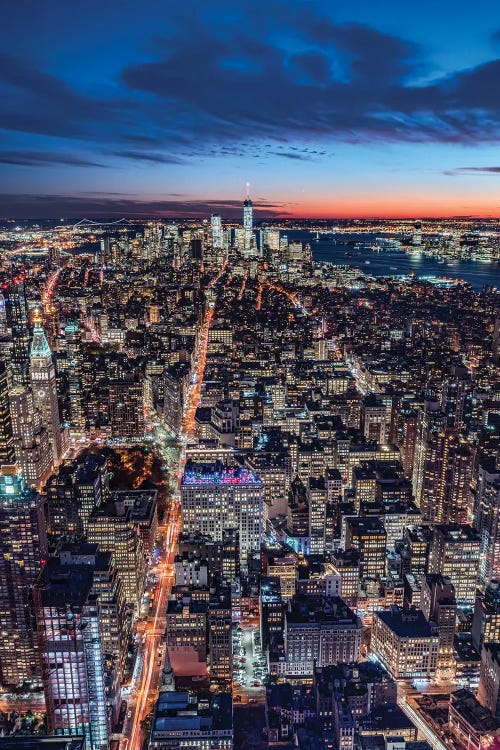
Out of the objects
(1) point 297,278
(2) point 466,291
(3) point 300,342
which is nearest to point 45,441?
(3) point 300,342

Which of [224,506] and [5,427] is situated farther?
[5,427]

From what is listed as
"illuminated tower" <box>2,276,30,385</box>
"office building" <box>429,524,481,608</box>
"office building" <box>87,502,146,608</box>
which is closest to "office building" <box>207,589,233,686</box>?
"office building" <box>87,502,146,608</box>

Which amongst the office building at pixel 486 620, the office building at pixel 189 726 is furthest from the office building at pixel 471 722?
the office building at pixel 189 726

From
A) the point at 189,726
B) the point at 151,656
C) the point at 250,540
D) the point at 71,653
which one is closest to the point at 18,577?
the point at 151,656

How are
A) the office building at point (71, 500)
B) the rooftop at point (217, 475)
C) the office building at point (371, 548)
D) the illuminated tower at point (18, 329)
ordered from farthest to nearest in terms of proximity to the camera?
1. the illuminated tower at point (18, 329)
2. the rooftop at point (217, 475)
3. the office building at point (71, 500)
4. the office building at point (371, 548)

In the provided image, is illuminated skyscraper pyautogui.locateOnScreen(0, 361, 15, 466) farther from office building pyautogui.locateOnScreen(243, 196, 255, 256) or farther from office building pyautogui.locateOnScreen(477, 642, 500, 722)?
office building pyautogui.locateOnScreen(243, 196, 255, 256)

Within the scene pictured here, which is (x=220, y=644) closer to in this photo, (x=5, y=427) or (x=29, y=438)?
(x=5, y=427)

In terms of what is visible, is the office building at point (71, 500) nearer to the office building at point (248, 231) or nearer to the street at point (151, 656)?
the street at point (151, 656)
